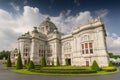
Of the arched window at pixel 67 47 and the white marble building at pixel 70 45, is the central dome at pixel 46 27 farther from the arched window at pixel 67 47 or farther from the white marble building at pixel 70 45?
the arched window at pixel 67 47

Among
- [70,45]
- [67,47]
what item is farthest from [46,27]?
[70,45]

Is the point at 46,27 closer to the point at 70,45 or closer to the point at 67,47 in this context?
the point at 67,47

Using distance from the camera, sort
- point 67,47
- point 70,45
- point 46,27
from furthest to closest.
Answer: point 46,27, point 67,47, point 70,45

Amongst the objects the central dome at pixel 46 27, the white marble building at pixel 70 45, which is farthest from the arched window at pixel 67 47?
the central dome at pixel 46 27

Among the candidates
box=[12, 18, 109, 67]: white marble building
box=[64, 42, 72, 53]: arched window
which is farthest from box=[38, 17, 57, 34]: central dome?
box=[64, 42, 72, 53]: arched window

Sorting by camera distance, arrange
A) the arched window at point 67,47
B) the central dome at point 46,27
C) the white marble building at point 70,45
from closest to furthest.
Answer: the white marble building at point 70,45, the arched window at point 67,47, the central dome at point 46,27

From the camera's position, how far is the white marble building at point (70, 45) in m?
51.3

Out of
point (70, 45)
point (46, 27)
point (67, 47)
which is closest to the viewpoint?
point (70, 45)

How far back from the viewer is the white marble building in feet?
168

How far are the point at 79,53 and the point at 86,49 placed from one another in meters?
4.81

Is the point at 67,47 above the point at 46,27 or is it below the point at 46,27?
below

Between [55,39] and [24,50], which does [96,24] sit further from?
[24,50]

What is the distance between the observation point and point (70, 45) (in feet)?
223

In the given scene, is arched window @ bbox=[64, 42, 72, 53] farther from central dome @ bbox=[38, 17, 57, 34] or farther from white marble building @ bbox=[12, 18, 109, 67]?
central dome @ bbox=[38, 17, 57, 34]
